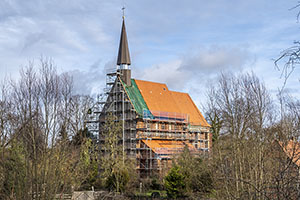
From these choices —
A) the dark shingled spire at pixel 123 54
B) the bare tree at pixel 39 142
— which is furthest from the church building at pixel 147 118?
the bare tree at pixel 39 142

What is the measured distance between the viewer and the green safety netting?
48844mm

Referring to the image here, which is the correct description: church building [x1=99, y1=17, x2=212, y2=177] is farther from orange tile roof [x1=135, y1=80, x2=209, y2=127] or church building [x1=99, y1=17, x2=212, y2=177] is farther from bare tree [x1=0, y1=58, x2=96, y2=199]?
bare tree [x1=0, y1=58, x2=96, y2=199]

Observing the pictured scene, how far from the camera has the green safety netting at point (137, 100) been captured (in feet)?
160

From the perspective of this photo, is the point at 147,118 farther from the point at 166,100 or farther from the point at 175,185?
the point at 175,185

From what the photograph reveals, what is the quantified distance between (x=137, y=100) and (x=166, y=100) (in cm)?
540

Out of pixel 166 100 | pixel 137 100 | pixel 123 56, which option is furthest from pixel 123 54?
pixel 166 100

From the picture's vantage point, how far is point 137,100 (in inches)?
2003

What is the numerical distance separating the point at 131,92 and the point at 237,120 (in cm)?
3793

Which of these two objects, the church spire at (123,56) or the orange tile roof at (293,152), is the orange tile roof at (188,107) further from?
the orange tile roof at (293,152)

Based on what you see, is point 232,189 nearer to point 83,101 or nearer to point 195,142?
point 83,101

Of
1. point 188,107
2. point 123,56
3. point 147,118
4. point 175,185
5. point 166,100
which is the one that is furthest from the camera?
point 188,107

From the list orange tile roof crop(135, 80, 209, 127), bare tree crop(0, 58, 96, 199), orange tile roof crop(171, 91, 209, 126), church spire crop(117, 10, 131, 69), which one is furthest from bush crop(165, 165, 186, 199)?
church spire crop(117, 10, 131, 69)

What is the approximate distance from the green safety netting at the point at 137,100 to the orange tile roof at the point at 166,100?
0.48 metres

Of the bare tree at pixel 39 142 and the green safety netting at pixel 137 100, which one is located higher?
the green safety netting at pixel 137 100
